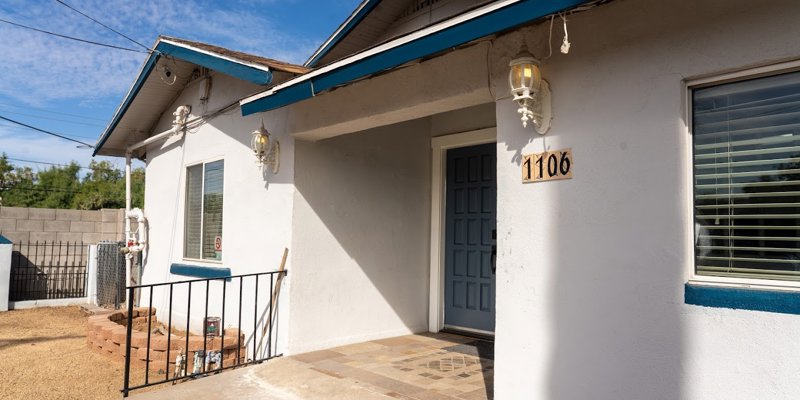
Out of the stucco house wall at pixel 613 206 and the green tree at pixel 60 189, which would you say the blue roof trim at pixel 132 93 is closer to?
the stucco house wall at pixel 613 206

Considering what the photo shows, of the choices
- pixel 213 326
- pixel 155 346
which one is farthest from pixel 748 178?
pixel 155 346

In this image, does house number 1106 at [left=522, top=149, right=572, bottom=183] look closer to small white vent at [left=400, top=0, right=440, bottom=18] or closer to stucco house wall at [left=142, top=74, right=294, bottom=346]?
small white vent at [left=400, top=0, right=440, bottom=18]

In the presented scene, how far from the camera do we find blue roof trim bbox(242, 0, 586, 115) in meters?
2.95

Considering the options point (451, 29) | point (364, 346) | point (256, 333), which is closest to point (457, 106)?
point (451, 29)

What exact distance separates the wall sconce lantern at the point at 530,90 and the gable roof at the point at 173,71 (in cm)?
274

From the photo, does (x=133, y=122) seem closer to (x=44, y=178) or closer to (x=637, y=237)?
(x=637, y=237)

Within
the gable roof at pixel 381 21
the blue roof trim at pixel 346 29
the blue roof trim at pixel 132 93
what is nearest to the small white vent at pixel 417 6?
the gable roof at pixel 381 21

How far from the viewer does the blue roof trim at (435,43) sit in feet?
9.68

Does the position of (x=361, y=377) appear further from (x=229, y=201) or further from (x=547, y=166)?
(x=229, y=201)

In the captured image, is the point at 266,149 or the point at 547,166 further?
the point at 266,149

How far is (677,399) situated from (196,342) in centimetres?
474

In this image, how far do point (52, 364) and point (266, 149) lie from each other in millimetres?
3536

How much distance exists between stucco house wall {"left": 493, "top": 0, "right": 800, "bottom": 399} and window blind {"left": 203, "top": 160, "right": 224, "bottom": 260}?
4.49 m

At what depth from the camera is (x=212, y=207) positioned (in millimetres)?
7324
